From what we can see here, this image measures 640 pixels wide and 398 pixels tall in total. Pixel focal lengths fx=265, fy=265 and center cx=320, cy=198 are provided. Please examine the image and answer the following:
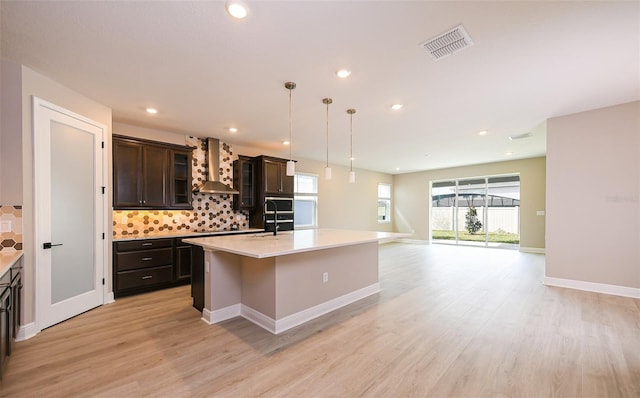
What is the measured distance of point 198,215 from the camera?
520 centimetres

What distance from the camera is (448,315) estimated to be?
3.14 m

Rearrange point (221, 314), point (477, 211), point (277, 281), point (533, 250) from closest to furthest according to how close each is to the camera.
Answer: point (277, 281)
point (221, 314)
point (533, 250)
point (477, 211)

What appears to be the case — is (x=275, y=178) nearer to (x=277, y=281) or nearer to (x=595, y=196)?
(x=277, y=281)

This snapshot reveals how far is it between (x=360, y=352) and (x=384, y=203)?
8.13 m

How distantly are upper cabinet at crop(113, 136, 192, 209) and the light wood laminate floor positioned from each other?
1516 mm

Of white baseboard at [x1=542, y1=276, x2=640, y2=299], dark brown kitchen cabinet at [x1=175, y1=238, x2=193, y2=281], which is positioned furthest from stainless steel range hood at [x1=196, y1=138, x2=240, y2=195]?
white baseboard at [x1=542, y1=276, x2=640, y2=299]

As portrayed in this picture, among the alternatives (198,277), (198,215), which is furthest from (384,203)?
(198,277)

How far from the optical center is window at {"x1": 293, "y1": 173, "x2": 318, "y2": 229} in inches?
281

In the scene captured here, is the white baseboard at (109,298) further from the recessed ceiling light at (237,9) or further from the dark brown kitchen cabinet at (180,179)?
the recessed ceiling light at (237,9)

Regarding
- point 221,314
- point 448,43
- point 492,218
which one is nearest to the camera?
point 448,43

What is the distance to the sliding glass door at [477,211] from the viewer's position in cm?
826

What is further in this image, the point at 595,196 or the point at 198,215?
the point at 198,215

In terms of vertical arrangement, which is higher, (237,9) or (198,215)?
(237,9)

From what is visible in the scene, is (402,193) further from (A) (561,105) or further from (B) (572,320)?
(B) (572,320)
